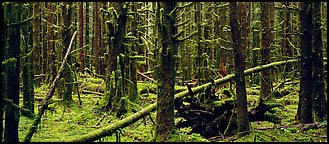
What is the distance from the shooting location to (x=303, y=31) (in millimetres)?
9406

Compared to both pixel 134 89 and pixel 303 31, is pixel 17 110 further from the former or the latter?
pixel 134 89

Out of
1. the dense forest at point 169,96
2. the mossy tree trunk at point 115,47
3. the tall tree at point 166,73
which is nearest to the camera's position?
the dense forest at point 169,96

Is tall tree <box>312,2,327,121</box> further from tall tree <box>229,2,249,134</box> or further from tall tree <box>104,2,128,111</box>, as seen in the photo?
tall tree <box>104,2,128,111</box>

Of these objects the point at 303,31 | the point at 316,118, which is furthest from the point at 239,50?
the point at 316,118

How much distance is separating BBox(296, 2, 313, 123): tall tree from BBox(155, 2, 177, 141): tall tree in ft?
12.2

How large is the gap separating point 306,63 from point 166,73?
397cm

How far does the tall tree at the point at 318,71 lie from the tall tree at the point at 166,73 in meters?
4.01

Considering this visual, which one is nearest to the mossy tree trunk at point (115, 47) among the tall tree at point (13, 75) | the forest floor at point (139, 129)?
the forest floor at point (139, 129)

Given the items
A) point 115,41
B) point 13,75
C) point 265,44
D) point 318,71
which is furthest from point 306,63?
point 13,75

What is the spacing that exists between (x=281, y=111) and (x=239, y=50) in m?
5.38

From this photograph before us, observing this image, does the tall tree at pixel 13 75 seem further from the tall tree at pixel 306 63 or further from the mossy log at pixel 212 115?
the tall tree at pixel 306 63

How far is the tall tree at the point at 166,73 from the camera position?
768cm

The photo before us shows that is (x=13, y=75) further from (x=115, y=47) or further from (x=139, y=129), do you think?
(x=115, y=47)

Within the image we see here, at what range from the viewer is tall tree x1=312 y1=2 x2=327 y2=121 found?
9.45m
